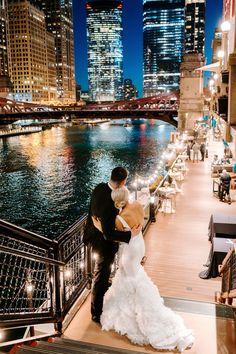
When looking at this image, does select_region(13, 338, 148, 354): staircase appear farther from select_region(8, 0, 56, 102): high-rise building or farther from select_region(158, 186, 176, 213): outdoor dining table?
select_region(8, 0, 56, 102): high-rise building

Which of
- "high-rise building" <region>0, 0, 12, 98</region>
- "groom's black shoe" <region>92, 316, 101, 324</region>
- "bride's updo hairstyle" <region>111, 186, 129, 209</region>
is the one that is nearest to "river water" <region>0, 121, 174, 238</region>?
"groom's black shoe" <region>92, 316, 101, 324</region>

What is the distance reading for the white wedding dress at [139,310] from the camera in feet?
11.8

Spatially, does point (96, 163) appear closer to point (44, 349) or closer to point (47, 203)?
point (47, 203)

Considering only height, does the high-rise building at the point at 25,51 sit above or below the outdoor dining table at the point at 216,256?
above

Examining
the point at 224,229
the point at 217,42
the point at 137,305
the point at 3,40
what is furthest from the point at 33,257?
the point at 3,40

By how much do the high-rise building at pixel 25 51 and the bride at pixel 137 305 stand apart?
466 feet

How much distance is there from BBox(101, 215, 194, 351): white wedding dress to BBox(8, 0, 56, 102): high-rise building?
142 metres

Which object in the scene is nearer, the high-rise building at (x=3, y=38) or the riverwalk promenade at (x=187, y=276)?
the riverwalk promenade at (x=187, y=276)

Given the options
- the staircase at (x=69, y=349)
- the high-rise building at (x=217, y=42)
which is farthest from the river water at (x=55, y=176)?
the staircase at (x=69, y=349)

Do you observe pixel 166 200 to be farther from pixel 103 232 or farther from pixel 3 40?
pixel 3 40

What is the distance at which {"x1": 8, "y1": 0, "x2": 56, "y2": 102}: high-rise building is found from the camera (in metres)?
140

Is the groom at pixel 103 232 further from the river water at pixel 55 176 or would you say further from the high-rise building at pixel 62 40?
the high-rise building at pixel 62 40

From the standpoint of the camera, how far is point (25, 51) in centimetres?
14188

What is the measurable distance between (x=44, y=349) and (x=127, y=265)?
3.66ft
